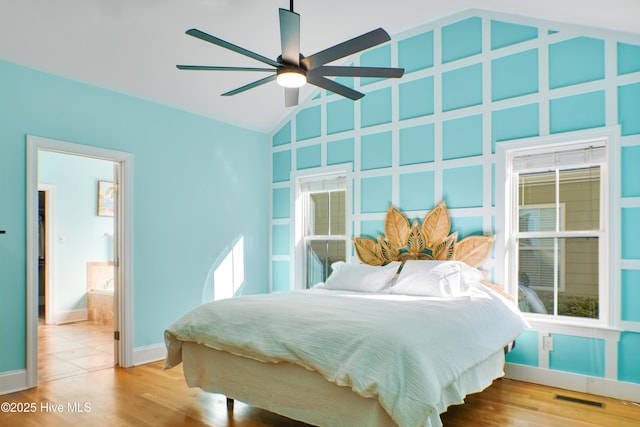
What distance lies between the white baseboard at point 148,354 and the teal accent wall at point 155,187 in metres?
0.06

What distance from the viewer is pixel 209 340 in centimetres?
300

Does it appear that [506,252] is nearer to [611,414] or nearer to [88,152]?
[611,414]

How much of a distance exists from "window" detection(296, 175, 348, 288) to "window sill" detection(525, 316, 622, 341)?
7.02 ft

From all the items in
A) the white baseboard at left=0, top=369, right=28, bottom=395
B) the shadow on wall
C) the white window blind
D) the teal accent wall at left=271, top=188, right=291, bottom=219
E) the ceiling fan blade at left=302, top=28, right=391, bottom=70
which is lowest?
the white baseboard at left=0, top=369, right=28, bottom=395

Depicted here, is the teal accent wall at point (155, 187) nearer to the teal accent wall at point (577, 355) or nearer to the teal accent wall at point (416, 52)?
the teal accent wall at point (416, 52)

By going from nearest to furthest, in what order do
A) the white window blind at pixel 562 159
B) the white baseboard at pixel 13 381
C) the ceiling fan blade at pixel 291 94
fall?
the ceiling fan blade at pixel 291 94
the white baseboard at pixel 13 381
the white window blind at pixel 562 159

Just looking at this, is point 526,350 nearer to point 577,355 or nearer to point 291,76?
point 577,355

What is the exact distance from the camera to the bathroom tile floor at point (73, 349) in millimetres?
4102

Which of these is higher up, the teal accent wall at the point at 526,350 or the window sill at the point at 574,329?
the window sill at the point at 574,329

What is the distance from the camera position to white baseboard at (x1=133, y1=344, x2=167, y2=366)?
4.36 m

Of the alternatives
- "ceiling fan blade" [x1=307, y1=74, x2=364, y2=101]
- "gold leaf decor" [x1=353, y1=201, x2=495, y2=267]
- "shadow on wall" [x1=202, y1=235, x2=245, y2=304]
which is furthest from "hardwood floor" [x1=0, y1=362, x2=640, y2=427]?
"ceiling fan blade" [x1=307, y1=74, x2=364, y2=101]

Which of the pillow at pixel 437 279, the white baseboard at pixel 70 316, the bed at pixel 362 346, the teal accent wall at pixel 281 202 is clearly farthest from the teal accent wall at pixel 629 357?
the white baseboard at pixel 70 316

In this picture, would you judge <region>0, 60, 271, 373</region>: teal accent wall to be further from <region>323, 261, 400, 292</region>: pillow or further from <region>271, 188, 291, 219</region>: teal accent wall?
<region>323, 261, 400, 292</region>: pillow

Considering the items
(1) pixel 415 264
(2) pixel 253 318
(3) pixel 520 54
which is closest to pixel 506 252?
(1) pixel 415 264
